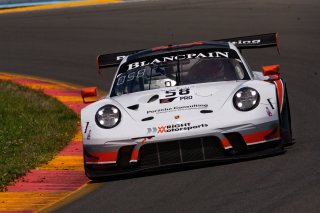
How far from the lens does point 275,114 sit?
870 cm

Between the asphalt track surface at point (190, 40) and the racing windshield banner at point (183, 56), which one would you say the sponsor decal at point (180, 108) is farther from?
the racing windshield banner at point (183, 56)

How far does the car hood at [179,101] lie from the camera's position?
8703mm

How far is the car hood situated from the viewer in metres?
8.70

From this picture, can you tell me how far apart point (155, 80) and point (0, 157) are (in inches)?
80.4

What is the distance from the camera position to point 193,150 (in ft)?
28.0

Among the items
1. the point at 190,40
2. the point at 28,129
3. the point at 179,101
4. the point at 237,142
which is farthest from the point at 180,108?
the point at 190,40

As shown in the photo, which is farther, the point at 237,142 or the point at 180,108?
the point at 180,108

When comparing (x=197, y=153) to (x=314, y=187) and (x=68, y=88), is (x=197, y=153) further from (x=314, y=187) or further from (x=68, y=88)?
(x=68, y=88)

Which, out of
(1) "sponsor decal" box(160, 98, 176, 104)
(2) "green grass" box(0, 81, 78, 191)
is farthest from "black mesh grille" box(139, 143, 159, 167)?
(2) "green grass" box(0, 81, 78, 191)

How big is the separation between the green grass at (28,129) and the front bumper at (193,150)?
1.20 m

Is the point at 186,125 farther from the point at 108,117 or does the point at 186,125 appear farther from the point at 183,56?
the point at 183,56

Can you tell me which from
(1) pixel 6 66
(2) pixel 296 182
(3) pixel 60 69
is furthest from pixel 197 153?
(1) pixel 6 66

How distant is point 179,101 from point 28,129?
12.9ft

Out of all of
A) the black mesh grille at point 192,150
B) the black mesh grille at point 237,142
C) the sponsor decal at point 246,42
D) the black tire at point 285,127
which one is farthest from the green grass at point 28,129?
the black tire at point 285,127
